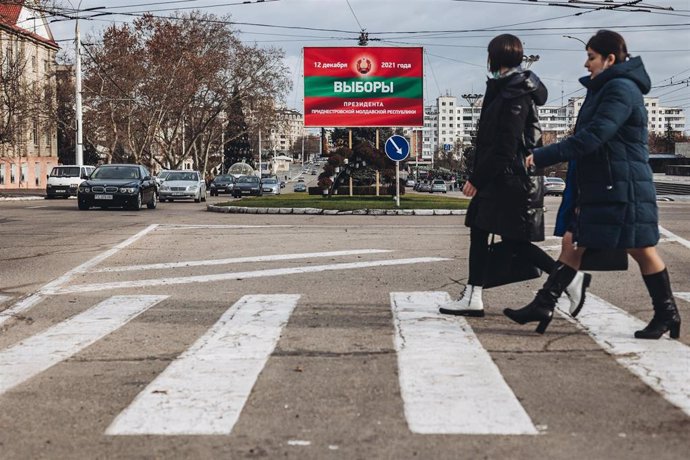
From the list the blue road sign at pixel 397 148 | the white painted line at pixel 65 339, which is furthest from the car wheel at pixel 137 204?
the white painted line at pixel 65 339

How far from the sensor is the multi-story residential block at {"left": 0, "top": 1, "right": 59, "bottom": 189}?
44.6 metres

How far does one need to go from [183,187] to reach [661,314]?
33.4m

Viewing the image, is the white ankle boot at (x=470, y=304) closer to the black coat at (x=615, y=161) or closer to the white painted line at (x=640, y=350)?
the white painted line at (x=640, y=350)

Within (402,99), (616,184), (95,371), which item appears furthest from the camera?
(402,99)

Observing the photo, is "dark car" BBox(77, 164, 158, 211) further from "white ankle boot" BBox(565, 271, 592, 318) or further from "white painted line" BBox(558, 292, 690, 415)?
"white ankle boot" BBox(565, 271, 592, 318)

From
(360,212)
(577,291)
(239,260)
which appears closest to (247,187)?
(360,212)

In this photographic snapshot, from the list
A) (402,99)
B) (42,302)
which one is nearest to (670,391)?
(42,302)

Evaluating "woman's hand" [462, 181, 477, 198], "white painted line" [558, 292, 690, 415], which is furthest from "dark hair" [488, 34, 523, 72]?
"white painted line" [558, 292, 690, 415]

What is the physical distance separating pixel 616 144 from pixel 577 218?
1.68 feet

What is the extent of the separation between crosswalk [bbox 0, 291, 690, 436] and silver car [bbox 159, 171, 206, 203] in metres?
30.7

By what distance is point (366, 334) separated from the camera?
5680 millimetres

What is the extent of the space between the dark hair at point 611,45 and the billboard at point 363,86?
28.4m

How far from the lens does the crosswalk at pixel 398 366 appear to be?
143 inches

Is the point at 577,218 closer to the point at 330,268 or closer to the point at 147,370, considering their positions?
the point at 147,370
